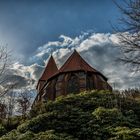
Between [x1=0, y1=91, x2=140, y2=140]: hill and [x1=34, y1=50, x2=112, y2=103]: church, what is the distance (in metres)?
16.5

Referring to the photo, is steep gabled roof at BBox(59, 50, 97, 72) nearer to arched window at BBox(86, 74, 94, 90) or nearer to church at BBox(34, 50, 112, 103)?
church at BBox(34, 50, 112, 103)

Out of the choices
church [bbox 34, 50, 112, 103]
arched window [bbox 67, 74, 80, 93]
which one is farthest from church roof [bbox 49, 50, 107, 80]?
arched window [bbox 67, 74, 80, 93]

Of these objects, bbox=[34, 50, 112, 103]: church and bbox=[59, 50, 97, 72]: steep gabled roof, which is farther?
bbox=[59, 50, 97, 72]: steep gabled roof

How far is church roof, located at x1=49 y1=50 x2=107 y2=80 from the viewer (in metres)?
47.0

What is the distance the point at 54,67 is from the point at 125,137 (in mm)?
45586

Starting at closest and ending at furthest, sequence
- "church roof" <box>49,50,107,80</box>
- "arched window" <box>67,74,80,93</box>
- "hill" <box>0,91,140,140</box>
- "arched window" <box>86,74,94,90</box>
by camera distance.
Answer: "hill" <box>0,91,140,140</box>, "arched window" <box>67,74,80,93</box>, "arched window" <box>86,74,94,90</box>, "church roof" <box>49,50,107,80</box>

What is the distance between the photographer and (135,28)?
49.1ft

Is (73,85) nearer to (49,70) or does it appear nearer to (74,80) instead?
(74,80)

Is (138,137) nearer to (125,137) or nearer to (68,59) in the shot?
(125,137)

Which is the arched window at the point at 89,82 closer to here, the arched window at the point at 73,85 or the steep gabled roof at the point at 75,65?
the steep gabled roof at the point at 75,65

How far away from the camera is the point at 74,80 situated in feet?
151

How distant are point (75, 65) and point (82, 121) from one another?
2472 cm

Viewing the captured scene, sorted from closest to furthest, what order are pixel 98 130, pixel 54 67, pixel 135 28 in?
1. pixel 135 28
2. pixel 98 130
3. pixel 54 67

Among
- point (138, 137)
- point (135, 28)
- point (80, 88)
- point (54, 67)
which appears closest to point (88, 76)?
point (80, 88)
